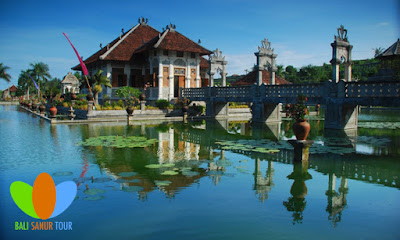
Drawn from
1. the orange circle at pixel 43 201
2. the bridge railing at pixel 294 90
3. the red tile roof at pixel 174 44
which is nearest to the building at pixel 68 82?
the red tile roof at pixel 174 44

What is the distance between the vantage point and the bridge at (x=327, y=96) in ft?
51.4

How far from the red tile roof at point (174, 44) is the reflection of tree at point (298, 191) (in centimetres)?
2261

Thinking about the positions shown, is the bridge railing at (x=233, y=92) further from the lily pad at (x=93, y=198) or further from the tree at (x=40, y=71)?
the tree at (x=40, y=71)

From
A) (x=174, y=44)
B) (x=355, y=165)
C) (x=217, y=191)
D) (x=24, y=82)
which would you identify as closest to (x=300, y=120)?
(x=355, y=165)

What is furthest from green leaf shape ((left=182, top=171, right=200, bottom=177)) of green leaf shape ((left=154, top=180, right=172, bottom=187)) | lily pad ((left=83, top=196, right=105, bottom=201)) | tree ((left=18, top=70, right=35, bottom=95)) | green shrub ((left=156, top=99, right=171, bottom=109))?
tree ((left=18, top=70, right=35, bottom=95))

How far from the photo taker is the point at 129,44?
3409 cm

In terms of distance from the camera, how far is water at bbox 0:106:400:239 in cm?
539

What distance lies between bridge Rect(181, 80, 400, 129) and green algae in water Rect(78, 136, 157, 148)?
9710 millimetres

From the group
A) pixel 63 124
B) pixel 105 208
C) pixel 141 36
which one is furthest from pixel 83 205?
pixel 141 36

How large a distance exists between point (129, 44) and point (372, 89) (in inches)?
974

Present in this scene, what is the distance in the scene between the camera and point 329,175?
28.3 ft

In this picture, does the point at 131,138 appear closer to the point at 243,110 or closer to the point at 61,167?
the point at 61,167

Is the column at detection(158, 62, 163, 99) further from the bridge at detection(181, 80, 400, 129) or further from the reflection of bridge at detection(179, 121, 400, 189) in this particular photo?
the reflection of bridge at detection(179, 121, 400, 189)

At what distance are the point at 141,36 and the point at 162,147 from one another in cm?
2577
